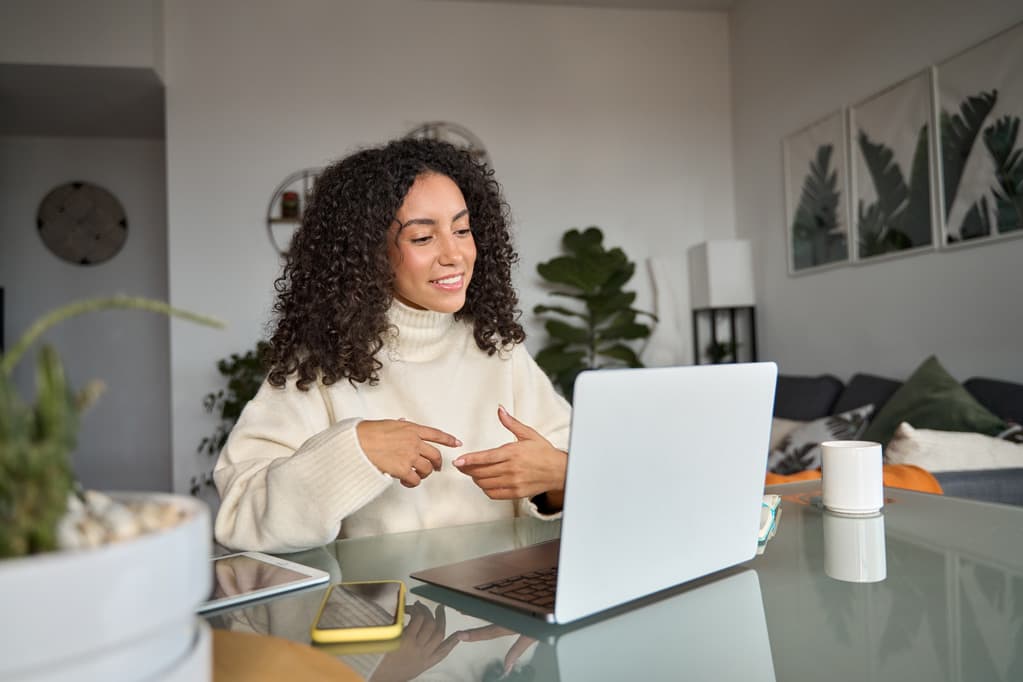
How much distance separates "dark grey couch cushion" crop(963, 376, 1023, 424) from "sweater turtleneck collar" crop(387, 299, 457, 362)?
6.40 ft

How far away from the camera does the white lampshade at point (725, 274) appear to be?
4.38 metres

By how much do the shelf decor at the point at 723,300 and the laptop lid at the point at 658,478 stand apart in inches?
145

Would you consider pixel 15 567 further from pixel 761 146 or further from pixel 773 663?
pixel 761 146

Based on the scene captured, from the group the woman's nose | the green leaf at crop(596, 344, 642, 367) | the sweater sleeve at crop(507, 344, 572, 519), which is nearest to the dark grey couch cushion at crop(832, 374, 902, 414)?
the green leaf at crop(596, 344, 642, 367)

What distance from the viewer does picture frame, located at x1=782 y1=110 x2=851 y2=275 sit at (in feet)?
12.2

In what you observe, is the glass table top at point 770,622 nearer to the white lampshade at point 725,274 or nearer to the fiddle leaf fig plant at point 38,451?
the fiddle leaf fig plant at point 38,451

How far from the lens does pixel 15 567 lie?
0.29 metres

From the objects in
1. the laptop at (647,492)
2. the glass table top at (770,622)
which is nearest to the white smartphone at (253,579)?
the glass table top at (770,622)

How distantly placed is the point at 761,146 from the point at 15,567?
184 inches

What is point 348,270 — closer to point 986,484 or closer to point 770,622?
point 770,622

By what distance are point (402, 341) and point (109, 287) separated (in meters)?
4.78

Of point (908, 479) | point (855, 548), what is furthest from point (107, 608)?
point (908, 479)

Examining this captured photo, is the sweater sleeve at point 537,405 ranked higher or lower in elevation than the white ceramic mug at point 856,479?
higher

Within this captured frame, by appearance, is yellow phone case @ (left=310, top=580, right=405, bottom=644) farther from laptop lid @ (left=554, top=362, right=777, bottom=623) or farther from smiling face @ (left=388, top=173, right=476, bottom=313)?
smiling face @ (left=388, top=173, right=476, bottom=313)
